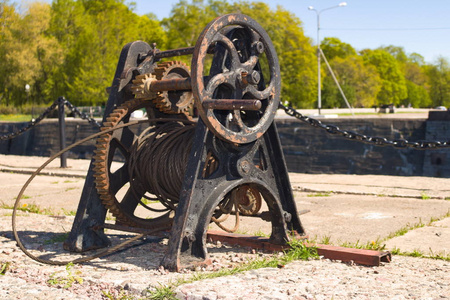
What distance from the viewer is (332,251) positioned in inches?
160

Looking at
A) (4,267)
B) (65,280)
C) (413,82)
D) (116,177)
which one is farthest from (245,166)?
(413,82)

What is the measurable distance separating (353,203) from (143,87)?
3.77 metres

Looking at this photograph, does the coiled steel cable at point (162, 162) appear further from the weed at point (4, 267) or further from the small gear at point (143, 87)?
the weed at point (4, 267)

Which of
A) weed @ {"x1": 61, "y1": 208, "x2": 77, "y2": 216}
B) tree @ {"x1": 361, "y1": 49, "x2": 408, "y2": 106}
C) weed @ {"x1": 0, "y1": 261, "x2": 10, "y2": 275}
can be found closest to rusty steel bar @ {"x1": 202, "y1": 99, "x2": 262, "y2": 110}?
weed @ {"x1": 0, "y1": 261, "x2": 10, "y2": 275}

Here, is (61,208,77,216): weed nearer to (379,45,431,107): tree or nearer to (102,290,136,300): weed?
(102,290,136,300): weed

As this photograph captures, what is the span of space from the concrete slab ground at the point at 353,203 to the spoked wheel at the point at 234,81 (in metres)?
1.18

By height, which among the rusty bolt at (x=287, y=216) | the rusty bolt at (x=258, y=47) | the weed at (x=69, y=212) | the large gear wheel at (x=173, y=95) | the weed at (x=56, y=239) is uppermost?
the rusty bolt at (x=258, y=47)

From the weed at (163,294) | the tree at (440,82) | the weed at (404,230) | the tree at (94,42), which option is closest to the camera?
the weed at (163,294)

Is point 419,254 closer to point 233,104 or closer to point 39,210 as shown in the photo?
point 233,104

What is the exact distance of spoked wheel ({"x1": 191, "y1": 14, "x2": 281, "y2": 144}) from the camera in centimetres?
371

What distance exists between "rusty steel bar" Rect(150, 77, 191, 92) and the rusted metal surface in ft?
4.21

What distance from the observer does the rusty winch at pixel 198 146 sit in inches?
149

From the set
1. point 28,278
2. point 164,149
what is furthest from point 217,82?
point 28,278

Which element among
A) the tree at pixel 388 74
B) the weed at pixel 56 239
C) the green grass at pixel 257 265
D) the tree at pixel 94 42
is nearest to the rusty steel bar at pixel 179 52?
the green grass at pixel 257 265
